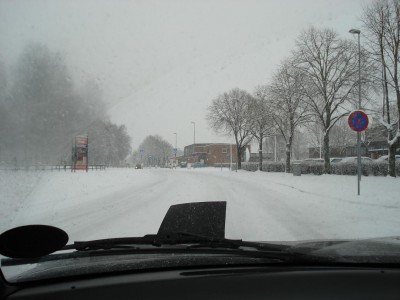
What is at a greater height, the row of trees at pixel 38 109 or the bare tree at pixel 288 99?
the bare tree at pixel 288 99

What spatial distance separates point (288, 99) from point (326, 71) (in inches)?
166

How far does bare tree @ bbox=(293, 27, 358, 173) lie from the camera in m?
26.9

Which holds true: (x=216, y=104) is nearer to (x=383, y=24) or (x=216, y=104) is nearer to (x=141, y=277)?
(x=141, y=277)

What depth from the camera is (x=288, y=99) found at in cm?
3131

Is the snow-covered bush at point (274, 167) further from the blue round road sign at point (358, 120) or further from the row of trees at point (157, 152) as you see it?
the row of trees at point (157, 152)

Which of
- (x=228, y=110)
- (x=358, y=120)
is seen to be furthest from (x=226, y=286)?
(x=228, y=110)

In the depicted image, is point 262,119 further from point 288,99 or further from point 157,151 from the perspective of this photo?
point 157,151

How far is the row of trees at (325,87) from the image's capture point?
72.2 ft

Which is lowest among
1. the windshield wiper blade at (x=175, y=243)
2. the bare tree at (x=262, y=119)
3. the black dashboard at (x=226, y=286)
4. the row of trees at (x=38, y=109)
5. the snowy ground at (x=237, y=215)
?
the snowy ground at (x=237, y=215)

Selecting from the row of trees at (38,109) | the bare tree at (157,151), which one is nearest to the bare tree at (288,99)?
the row of trees at (38,109)

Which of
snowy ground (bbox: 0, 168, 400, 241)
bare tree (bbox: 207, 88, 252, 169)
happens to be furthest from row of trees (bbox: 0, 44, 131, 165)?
bare tree (bbox: 207, 88, 252, 169)

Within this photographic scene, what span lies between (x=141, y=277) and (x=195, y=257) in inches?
15.9

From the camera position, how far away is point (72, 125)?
30.2 ft

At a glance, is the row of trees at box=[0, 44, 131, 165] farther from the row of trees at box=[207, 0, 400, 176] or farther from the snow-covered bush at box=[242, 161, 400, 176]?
the snow-covered bush at box=[242, 161, 400, 176]
